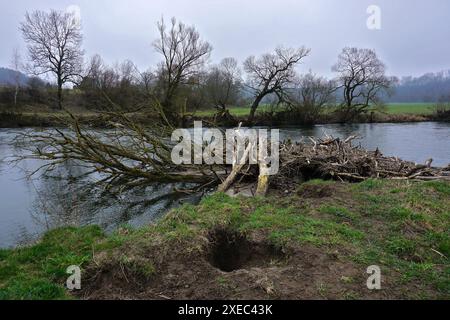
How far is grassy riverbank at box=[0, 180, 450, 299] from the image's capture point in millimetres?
4289

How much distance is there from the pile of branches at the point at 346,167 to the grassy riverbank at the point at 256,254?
3266 mm

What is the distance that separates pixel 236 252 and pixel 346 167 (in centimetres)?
639

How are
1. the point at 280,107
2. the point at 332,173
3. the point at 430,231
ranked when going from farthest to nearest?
the point at 280,107
the point at 332,173
the point at 430,231

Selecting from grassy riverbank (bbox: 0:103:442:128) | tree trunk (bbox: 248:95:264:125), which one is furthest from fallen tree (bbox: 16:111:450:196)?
tree trunk (bbox: 248:95:264:125)

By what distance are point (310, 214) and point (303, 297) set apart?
9.57 ft

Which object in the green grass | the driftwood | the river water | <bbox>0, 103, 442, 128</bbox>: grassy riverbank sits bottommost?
the river water

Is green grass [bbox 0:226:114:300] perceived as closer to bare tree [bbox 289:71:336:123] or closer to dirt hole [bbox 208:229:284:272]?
dirt hole [bbox 208:229:284:272]

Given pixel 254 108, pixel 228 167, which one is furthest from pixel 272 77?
pixel 228 167

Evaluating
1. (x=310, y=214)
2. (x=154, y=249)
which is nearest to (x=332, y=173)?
(x=310, y=214)

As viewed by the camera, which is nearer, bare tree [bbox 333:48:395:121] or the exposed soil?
the exposed soil

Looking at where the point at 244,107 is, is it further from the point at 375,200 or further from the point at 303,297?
the point at 303,297

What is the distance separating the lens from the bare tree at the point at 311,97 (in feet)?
135

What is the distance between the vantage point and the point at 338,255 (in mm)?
4996

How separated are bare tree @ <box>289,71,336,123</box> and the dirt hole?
117 feet
